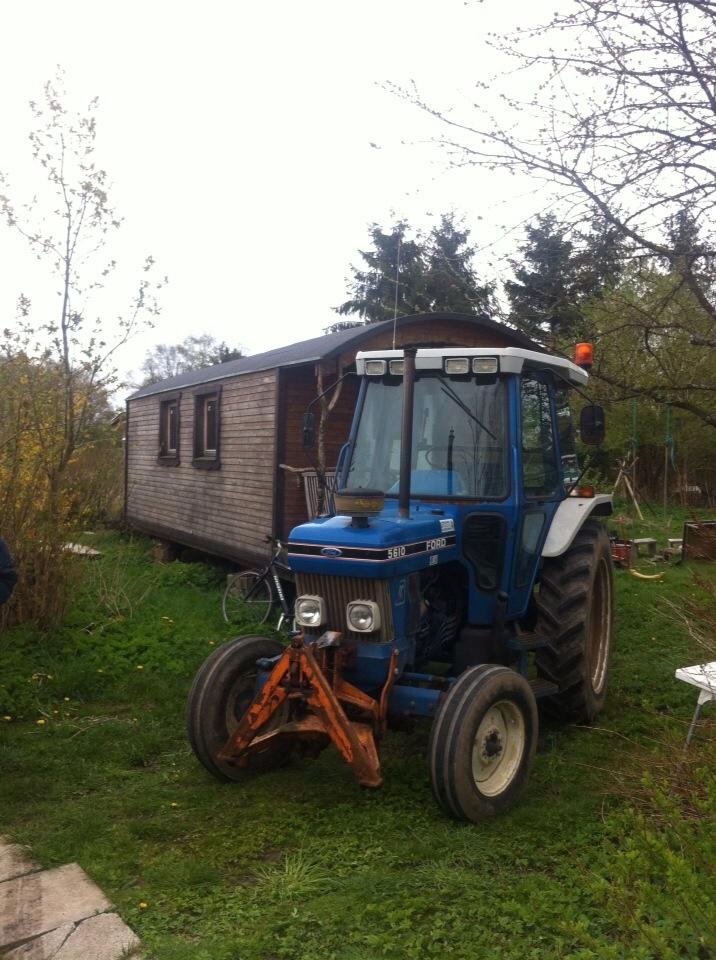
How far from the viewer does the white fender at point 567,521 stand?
5316 mm

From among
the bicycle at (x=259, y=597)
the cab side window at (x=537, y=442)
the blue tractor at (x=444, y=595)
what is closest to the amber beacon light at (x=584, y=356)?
the blue tractor at (x=444, y=595)

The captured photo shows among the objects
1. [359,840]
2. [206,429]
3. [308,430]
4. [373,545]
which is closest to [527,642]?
[373,545]

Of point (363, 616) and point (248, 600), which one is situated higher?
point (363, 616)

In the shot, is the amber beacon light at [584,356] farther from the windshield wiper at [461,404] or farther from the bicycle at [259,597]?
the bicycle at [259,597]

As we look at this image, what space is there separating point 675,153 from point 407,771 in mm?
3292

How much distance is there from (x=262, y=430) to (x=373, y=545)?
5641 mm

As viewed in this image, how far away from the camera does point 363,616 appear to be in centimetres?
427

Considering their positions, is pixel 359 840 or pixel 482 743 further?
pixel 482 743

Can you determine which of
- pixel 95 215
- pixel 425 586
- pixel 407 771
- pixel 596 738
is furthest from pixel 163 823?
pixel 95 215

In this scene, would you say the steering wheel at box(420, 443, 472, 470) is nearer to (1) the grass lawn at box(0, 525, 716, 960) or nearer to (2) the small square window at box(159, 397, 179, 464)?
(1) the grass lawn at box(0, 525, 716, 960)

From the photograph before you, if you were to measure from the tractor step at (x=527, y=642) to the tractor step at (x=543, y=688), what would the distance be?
19 cm

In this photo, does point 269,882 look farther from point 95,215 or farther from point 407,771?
point 95,215

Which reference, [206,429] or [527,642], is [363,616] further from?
[206,429]

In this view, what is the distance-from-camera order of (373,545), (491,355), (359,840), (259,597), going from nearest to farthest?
(359,840)
(373,545)
(491,355)
(259,597)
